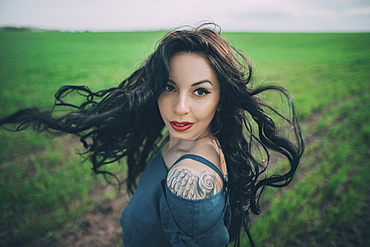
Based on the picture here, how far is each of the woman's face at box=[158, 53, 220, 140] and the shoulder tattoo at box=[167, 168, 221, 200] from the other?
0.32m

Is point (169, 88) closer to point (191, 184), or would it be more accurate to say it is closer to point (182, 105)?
point (182, 105)

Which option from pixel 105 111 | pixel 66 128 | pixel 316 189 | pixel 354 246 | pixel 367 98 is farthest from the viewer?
pixel 367 98

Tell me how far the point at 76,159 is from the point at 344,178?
4.38 meters

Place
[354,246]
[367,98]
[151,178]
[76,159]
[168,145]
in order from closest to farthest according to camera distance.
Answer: [151,178]
[168,145]
[354,246]
[76,159]
[367,98]

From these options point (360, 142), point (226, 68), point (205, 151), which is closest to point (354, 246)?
point (205, 151)

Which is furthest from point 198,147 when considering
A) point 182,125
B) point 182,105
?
point 182,105

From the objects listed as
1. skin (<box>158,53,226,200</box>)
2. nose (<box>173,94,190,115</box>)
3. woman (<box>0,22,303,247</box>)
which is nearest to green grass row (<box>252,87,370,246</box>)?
woman (<box>0,22,303,247</box>)

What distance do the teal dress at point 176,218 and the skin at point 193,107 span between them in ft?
0.25

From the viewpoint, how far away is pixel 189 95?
50.9 inches

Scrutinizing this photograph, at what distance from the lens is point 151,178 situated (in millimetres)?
1494

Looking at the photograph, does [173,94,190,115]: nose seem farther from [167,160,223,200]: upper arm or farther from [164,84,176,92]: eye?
[167,160,223,200]: upper arm

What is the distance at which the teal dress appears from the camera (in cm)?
104

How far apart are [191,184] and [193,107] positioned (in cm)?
46

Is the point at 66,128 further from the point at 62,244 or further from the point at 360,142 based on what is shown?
the point at 360,142
